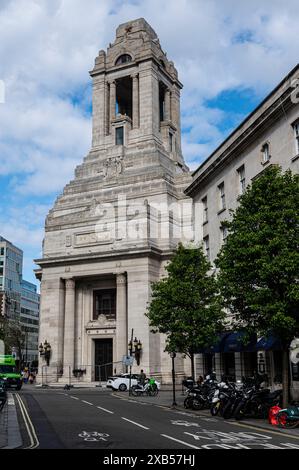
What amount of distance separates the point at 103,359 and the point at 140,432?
39.3 meters

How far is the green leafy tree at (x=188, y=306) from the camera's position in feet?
100

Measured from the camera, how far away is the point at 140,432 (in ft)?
52.7

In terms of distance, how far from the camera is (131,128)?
65500 millimetres

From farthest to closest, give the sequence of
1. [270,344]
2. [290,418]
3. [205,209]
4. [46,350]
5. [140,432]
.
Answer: [46,350] → [205,209] → [270,344] → [290,418] → [140,432]

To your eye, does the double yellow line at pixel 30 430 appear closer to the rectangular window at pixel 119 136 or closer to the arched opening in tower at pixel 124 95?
the rectangular window at pixel 119 136

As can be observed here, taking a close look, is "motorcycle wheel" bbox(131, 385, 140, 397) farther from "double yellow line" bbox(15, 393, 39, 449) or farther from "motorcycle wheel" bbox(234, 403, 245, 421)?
"motorcycle wheel" bbox(234, 403, 245, 421)

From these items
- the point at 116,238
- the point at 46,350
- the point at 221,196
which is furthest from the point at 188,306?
the point at 46,350

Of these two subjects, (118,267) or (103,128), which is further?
(103,128)

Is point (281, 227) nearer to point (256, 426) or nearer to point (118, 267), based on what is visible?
point (256, 426)

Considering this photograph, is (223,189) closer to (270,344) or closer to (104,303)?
(270,344)

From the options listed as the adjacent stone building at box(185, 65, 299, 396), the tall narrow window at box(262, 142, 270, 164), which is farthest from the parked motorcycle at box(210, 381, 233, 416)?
the tall narrow window at box(262, 142, 270, 164)

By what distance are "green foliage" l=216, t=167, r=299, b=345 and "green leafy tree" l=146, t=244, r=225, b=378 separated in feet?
25.1

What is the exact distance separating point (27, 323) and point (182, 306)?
128876 millimetres

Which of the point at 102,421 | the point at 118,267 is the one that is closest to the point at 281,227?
the point at 102,421
